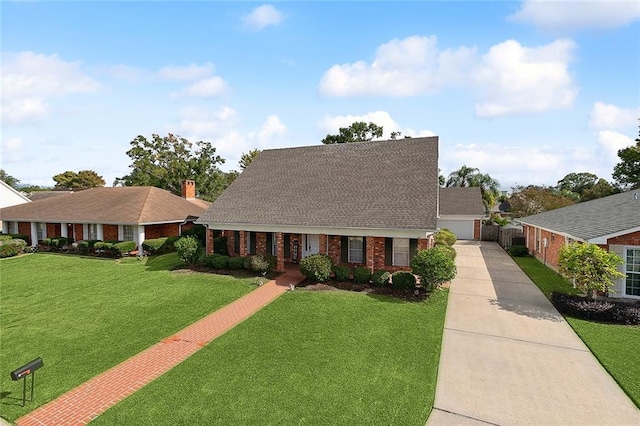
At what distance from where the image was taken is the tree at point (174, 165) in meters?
46.2

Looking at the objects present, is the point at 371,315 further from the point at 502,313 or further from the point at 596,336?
the point at 596,336

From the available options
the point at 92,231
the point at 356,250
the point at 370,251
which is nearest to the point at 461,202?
the point at 356,250

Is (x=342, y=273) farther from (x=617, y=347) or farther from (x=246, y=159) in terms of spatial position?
(x=246, y=159)

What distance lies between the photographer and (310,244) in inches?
748

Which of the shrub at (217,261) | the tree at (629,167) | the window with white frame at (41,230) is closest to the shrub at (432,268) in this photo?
the shrub at (217,261)

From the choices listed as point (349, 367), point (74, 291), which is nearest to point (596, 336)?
point (349, 367)

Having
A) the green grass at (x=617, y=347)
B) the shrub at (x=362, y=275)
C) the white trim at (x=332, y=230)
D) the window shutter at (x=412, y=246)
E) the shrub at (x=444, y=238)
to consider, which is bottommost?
the green grass at (x=617, y=347)

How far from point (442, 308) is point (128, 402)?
10.3 m

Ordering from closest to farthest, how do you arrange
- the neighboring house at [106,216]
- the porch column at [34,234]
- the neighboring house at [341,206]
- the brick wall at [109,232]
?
the neighboring house at [341,206] → the neighboring house at [106,216] → the brick wall at [109,232] → the porch column at [34,234]

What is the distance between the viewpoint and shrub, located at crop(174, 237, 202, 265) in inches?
729

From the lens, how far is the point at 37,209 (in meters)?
28.4

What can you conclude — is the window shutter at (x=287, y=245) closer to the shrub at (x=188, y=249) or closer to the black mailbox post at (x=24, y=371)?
the shrub at (x=188, y=249)

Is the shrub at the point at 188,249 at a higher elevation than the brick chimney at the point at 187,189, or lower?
lower

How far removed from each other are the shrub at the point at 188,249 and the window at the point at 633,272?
2026cm
